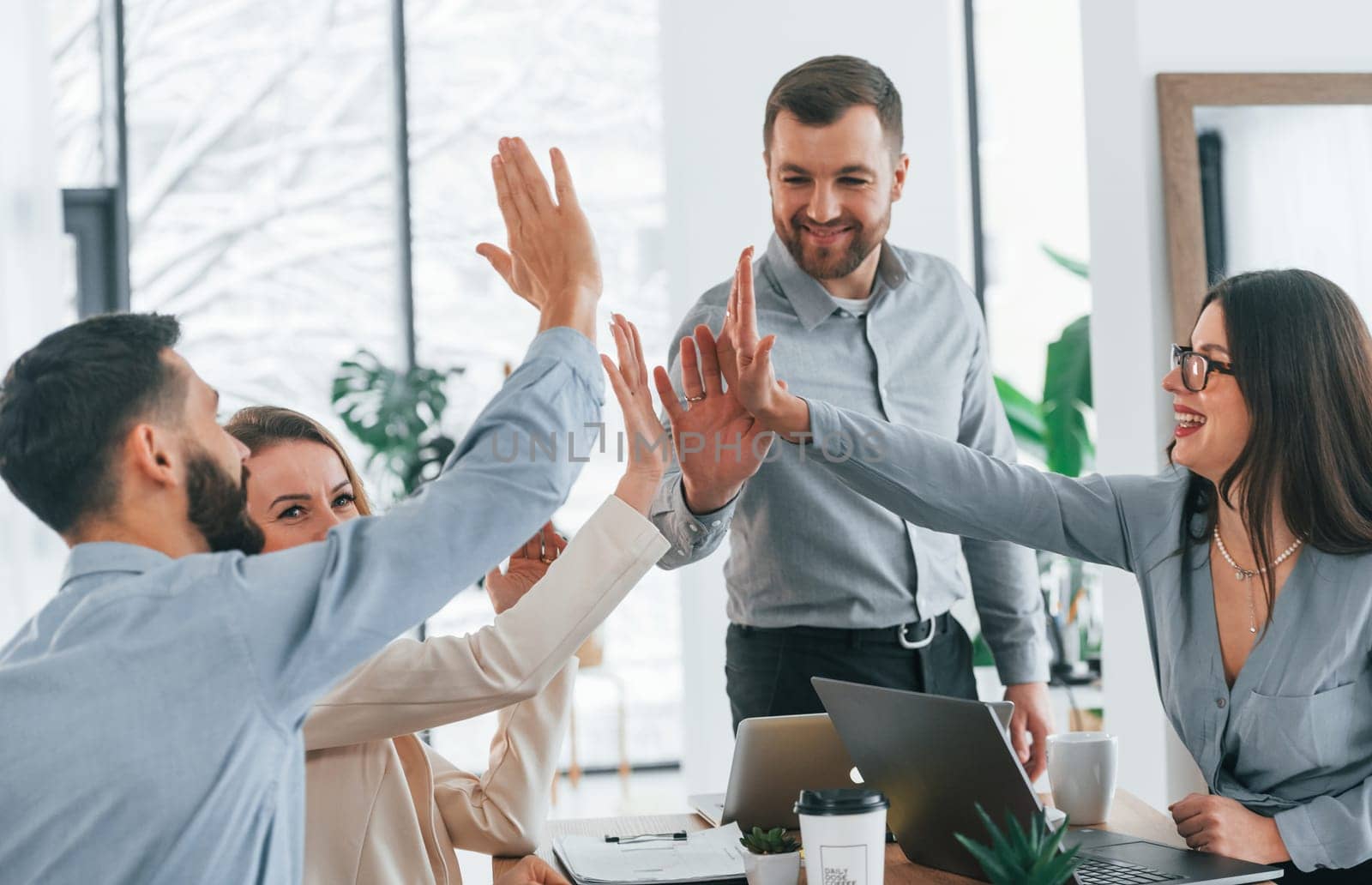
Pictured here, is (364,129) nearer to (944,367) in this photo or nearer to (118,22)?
(118,22)

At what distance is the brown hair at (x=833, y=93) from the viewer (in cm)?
221

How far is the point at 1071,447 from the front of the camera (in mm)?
4562

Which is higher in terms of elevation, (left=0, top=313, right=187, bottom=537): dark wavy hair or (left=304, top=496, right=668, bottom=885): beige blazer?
(left=0, top=313, right=187, bottom=537): dark wavy hair

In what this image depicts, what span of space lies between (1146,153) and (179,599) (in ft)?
8.01

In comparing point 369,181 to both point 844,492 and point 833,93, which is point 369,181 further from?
point 844,492

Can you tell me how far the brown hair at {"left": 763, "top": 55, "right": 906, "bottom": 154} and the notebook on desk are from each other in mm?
1183

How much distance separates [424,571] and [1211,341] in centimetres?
125

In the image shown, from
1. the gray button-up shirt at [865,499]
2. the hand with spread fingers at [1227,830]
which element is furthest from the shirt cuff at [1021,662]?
the hand with spread fingers at [1227,830]

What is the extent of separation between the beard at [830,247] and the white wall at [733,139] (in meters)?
1.85

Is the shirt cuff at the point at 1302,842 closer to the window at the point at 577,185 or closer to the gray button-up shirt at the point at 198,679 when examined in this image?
the gray button-up shirt at the point at 198,679

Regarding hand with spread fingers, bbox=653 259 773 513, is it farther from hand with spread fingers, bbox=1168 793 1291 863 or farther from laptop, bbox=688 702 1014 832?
hand with spread fingers, bbox=1168 793 1291 863

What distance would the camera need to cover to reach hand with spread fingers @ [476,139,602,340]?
134cm

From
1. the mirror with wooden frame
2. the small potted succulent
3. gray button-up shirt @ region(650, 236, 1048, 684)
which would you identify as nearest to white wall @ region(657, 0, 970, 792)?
the mirror with wooden frame

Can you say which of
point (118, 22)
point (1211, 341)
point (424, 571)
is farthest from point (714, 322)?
point (118, 22)
